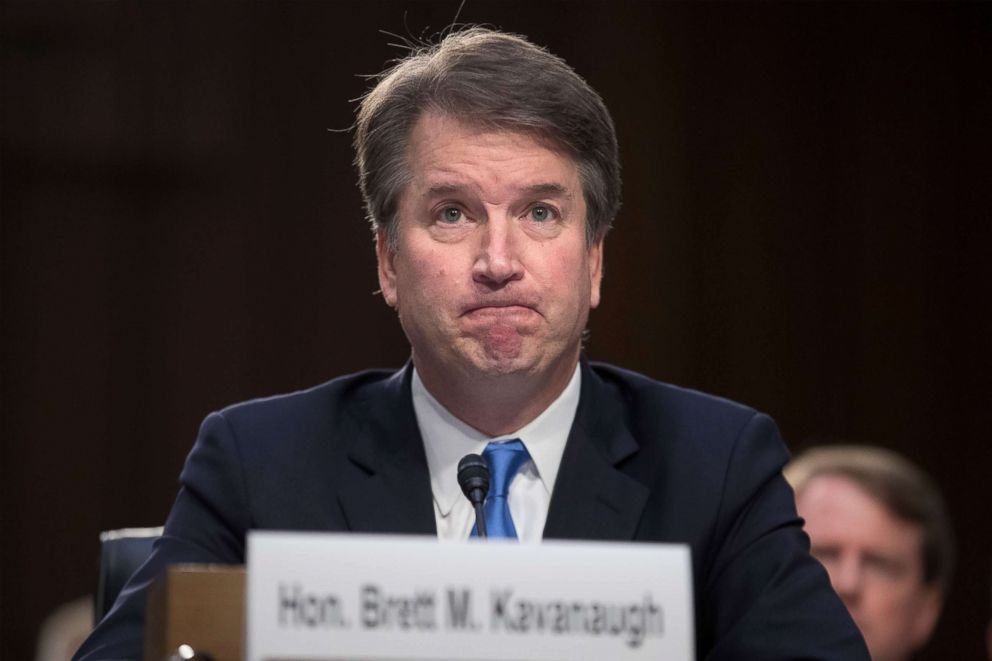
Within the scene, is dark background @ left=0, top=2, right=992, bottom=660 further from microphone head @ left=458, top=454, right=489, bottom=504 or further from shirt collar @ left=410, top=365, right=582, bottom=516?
microphone head @ left=458, top=454, right=489, bottom=504

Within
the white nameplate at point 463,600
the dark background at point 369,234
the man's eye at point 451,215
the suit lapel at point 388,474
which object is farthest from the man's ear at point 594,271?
the dark background at point 369,234

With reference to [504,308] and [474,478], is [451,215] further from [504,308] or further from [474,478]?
[474,478]

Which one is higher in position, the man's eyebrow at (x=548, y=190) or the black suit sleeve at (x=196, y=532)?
the man's eyebrow at (x=548, y=190)

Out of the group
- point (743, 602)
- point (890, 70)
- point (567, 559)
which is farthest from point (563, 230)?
point (890, 70)

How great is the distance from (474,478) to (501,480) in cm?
32

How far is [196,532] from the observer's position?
215cm

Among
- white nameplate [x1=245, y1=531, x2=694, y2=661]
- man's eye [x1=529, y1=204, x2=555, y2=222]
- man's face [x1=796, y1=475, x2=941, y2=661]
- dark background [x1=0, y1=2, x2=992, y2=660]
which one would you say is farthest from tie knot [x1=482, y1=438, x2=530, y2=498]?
dark background [x1=0, y1=2, x2=992, y2=660]

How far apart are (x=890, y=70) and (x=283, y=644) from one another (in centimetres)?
441

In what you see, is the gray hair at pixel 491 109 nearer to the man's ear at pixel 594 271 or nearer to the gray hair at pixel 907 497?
the man's ear at pixel 594 271

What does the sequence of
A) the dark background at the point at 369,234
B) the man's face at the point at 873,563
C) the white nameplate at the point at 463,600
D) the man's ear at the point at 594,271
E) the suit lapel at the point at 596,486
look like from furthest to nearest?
the dark background at the point at 369,234, the man's face at the point at 873,563, the man's ear at the point at 594,271, the suit lapel at the point at 596,486, the white nameplate at the point at 463,600

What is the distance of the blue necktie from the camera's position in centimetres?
211

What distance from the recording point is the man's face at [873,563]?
11.4 feet

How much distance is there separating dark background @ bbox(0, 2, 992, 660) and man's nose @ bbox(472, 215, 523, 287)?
2604 millimetres

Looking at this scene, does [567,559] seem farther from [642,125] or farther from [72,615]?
[642,125]
